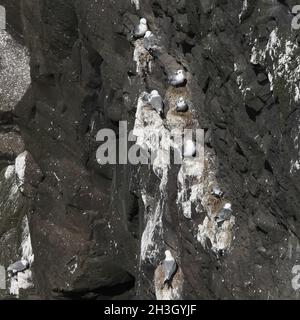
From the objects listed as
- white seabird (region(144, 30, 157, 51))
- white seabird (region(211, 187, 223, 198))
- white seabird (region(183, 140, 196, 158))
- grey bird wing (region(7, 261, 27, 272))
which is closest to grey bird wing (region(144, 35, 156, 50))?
white seabird (region(144, 30, 157, 51))

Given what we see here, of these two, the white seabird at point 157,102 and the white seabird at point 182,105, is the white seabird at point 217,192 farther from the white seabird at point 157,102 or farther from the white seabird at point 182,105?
the white seabird at point 157,102

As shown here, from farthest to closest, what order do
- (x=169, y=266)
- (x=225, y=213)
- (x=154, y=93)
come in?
1. (x=154, y=93)
2. (x=169, y=266)
3. (x=225, y=213)

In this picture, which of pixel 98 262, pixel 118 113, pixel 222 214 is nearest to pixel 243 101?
pixel 222 214

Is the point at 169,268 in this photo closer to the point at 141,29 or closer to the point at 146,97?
the point at 146,97

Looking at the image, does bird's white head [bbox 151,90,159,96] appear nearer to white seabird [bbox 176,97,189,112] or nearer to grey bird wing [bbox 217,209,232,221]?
white seabird [bbox 176,97,189,112]

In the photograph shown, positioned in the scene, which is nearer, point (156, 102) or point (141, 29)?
→ point (156, 102)

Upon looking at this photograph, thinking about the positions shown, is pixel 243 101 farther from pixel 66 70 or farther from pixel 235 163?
pixel 66 70

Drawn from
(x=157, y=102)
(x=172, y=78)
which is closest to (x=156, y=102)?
(x=157, y=102)
